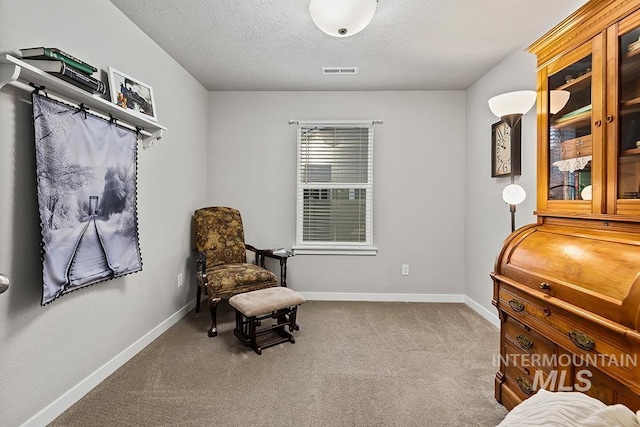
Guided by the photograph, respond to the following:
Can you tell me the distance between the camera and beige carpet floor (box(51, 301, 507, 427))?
5.68 feet

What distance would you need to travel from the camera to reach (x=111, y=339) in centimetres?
215

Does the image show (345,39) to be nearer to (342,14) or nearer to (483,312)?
(342,14)

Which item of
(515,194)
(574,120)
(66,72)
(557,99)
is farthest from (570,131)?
(66,72)

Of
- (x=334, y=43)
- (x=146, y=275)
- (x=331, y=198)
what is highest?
(x=334, y=43)

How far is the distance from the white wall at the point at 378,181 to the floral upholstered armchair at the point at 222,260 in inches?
15.3

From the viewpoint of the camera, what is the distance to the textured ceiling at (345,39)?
2129 millimetres

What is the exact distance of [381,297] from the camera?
12.4ft

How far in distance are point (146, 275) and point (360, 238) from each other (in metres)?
2.32

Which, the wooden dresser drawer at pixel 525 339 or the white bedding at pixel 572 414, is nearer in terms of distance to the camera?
the white bedding at pixel 572 414

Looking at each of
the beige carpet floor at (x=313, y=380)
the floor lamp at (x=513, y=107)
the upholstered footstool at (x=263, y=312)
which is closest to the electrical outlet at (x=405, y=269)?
the beige carpet floor at (x=313, y=380)

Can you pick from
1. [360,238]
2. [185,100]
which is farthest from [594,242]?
Result: [185,100]

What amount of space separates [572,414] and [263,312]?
204 centimetres

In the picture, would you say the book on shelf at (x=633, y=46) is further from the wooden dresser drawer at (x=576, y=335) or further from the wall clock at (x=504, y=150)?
the wall clock at (x=504, y=150)

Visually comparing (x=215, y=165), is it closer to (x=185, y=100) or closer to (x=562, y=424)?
(x=185, y=100)
